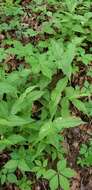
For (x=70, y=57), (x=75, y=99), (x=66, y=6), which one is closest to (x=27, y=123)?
(x=75, y=99)

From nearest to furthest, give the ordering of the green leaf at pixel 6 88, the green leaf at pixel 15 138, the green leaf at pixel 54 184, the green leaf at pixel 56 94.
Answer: the green leaf at pixel 54 184 < the green leaf at pixel 15 138 < the green leaf at pixel 6 88 < the green leaf at pixel 56 94


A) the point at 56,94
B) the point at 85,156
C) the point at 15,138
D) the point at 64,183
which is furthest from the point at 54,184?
the point at 56,94

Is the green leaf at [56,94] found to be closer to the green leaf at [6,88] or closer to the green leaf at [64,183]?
the green leaf at [6,88]

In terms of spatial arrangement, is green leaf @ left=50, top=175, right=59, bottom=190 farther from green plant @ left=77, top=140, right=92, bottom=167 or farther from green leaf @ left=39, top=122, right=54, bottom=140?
green plant @ left=77, top=140, right=92, bottom=167

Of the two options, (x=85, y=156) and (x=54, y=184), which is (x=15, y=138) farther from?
(x=85, y=156)

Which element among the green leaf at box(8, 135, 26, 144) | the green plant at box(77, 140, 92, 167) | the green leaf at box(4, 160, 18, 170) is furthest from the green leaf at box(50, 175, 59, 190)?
the green plant at box(77, 140, 92, 167)

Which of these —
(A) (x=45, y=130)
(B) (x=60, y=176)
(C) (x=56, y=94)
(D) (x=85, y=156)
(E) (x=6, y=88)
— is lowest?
(D) (x=85, y=156)

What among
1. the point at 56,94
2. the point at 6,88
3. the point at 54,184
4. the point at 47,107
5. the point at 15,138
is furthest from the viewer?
the point at 47,107

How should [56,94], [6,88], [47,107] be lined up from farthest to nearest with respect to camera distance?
[47,107], [56,94], [6,88]

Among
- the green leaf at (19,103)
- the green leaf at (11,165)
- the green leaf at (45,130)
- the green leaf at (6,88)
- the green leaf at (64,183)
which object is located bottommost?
the green leaf at (64,183)

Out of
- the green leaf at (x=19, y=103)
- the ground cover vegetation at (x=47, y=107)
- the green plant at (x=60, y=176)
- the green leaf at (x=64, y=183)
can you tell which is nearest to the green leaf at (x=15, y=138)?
the ground cover vegetation at (x=47, y=107)
